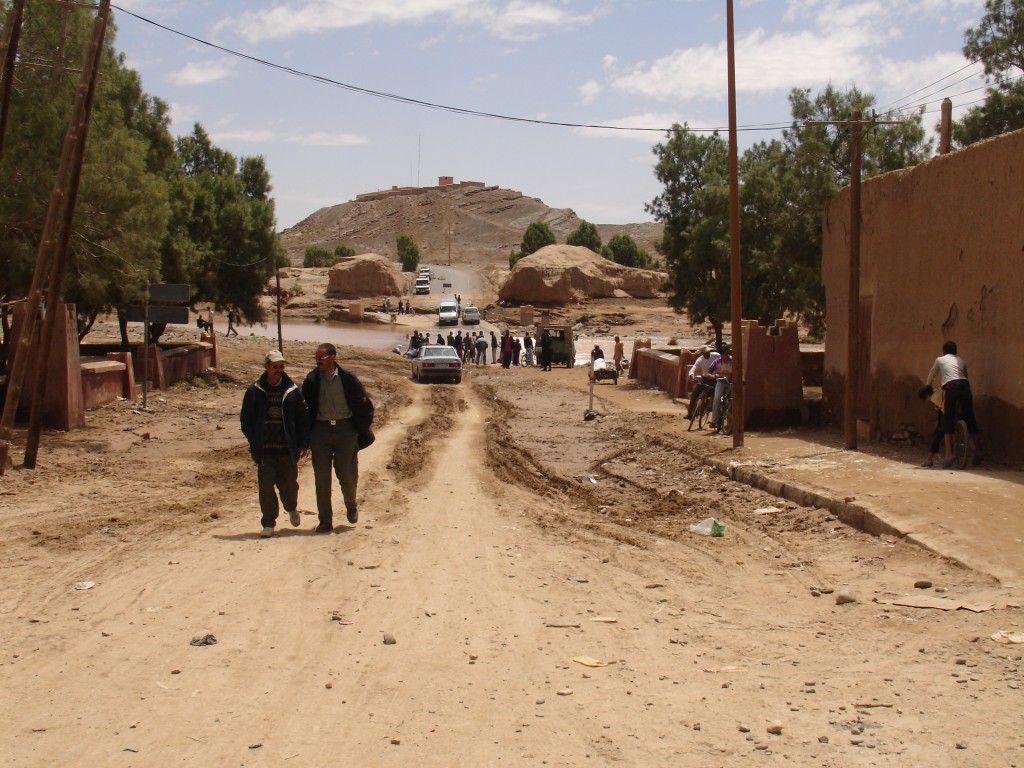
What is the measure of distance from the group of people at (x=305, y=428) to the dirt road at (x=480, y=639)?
1.46ft

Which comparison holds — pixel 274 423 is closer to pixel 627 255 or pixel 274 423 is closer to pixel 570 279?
pixel 570 279

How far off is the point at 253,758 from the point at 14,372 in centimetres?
1165

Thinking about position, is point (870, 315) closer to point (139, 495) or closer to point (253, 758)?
point (139, 495)

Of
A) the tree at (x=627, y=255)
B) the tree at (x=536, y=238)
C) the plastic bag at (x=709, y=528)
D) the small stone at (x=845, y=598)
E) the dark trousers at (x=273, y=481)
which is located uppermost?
the tree at (x=536, y=238)

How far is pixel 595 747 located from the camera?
511 centimetres

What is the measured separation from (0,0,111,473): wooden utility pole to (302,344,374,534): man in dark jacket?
6.57m

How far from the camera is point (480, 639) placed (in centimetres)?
686

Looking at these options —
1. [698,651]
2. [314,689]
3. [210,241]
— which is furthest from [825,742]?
[210,241]

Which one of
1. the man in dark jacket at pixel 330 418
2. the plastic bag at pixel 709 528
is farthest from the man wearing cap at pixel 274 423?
the plastic bag at pixel 709 528

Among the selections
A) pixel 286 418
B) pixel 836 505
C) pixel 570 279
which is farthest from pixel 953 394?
pixel 570 279

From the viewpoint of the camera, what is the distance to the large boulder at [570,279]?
269 ft

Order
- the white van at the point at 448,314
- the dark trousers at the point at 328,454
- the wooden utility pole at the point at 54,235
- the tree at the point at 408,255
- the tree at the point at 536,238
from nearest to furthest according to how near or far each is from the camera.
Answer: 1. the dark trousers at the point at 328,454
2. the wooden utility pole at the point at 54,235
3. the white van at the point at 448,314
4. the tree at the point at 408,255
5. the tree at the point at 536,238

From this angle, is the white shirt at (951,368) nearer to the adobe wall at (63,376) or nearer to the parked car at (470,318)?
the adobe wall at (63,376)

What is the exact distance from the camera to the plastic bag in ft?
37.0
